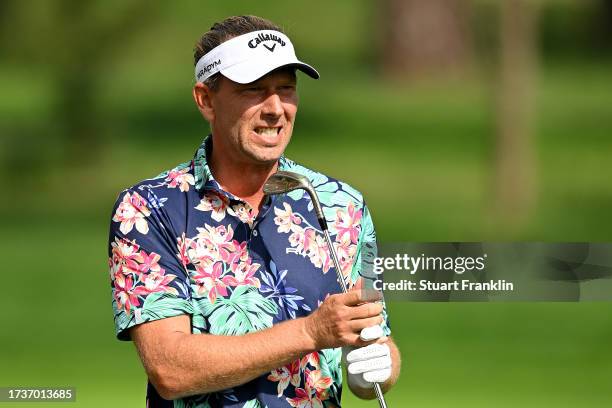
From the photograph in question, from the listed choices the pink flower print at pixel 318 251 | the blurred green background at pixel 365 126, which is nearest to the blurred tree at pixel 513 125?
the blurred green background at pixel 365 126

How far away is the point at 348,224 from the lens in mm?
3311

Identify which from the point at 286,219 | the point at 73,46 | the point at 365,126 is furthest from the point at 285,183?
the point at 365,126

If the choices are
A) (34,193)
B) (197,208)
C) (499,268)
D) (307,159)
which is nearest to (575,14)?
(307,159)

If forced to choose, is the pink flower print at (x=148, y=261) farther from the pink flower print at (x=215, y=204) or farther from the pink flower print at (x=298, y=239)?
the pink flower print at (x=298, y=239)

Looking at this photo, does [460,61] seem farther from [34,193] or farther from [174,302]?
[174,302]

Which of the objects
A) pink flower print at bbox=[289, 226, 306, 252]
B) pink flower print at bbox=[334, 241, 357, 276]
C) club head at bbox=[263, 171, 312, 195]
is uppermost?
club head at bbox=[263, 171, 312, 195]

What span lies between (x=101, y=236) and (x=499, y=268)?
7400 millimetres

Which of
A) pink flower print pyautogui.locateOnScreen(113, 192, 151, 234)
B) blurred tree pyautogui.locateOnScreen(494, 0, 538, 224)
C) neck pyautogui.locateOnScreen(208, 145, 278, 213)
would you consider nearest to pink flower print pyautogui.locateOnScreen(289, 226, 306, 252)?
neck pyautogui.locateOnScreen(208, 145, 278, 213)

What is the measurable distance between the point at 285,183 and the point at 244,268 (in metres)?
0.21

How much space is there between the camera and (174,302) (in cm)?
309

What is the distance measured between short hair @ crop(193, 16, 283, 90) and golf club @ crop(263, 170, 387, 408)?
311 millimetres

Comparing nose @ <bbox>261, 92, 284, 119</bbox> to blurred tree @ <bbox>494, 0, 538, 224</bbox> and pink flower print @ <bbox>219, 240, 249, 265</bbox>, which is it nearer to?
pink flower print @ <bbox>219, 240, 249, 265</bbox>

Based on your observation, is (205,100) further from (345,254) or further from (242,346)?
(242,346)

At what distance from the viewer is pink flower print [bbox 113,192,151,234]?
124 inches
